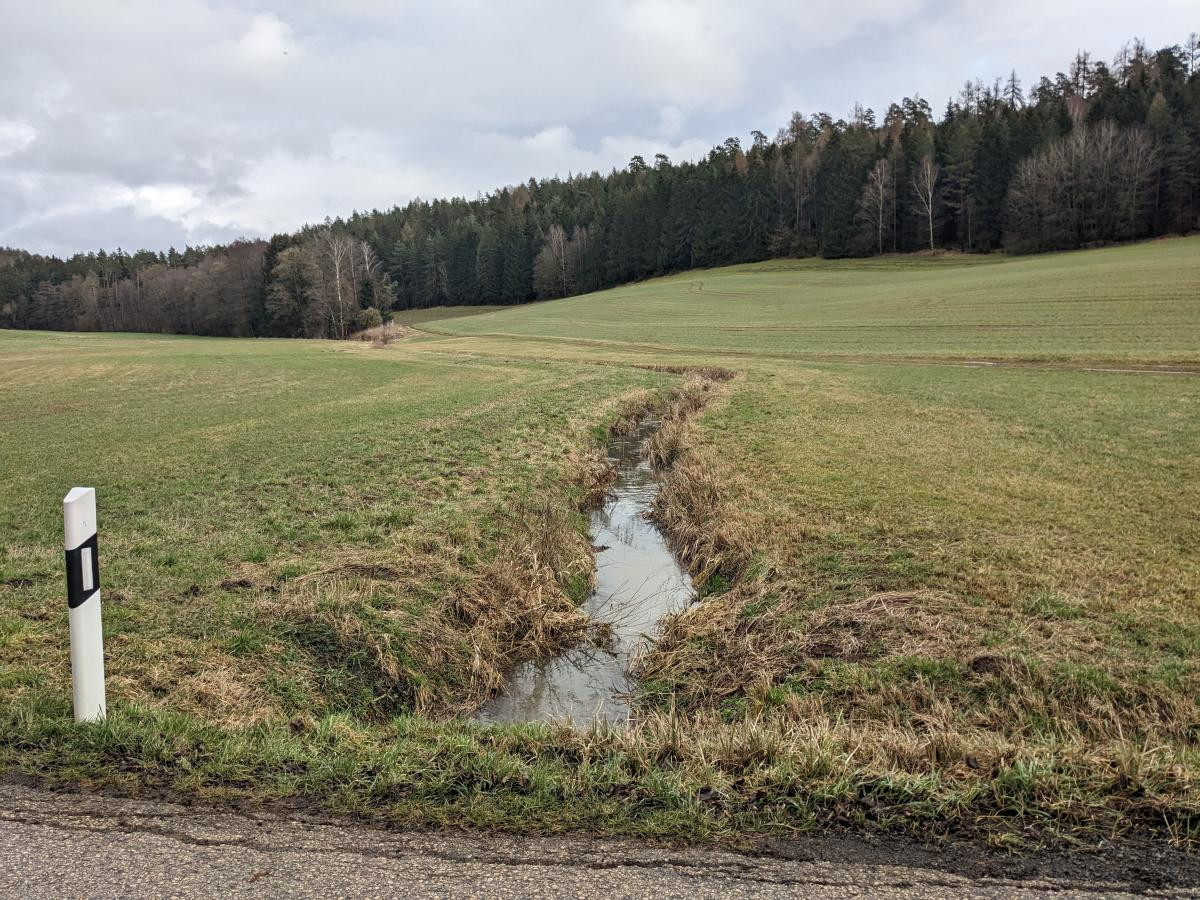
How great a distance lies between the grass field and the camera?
4207mm

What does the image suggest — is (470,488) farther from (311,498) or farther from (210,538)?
(210,538)

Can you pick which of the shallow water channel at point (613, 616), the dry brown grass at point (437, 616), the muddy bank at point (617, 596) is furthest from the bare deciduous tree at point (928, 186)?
the dry brown grass at point (437, 616)

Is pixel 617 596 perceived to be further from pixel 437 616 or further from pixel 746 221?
pixel 746 221

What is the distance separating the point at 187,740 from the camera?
4754 mm

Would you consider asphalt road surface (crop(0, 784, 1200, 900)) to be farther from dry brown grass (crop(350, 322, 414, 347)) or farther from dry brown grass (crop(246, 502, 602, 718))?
dry brown grass (crop(350, 322, 414, 347))

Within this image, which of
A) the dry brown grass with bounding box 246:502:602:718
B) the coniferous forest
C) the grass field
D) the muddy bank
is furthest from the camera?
the coniferous forest

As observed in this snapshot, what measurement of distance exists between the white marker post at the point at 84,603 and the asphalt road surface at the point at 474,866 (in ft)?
3.80

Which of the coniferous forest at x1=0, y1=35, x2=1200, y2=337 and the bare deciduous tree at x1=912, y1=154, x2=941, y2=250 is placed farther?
Answer: the bare deciduous tree at x1=912, y1=154, x2=941, y2=250

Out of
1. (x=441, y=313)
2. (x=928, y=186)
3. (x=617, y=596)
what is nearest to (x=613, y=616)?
(x=617, y=596)

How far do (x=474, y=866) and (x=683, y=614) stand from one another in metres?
5.74

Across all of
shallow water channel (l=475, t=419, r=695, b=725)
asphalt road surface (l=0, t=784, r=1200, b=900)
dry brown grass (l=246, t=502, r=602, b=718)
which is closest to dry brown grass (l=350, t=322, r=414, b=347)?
shallow water channel (l=475, t=419, r=695, b=725)

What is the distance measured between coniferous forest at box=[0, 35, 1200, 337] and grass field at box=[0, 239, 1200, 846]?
227 feet

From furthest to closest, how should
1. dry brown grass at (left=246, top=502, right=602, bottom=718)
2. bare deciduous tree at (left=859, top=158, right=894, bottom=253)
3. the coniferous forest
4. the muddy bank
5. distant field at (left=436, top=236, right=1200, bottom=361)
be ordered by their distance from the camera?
bare deciduous tree at (left=859, top=158, right=894, bottom=253) < the coniferous forest < distant field at (left=436, top=236, right=1200, bottom=361) < the muddy bank < dry brown grass at (left=246, top=502, right=602, bottom=718)

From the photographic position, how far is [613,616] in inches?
395
